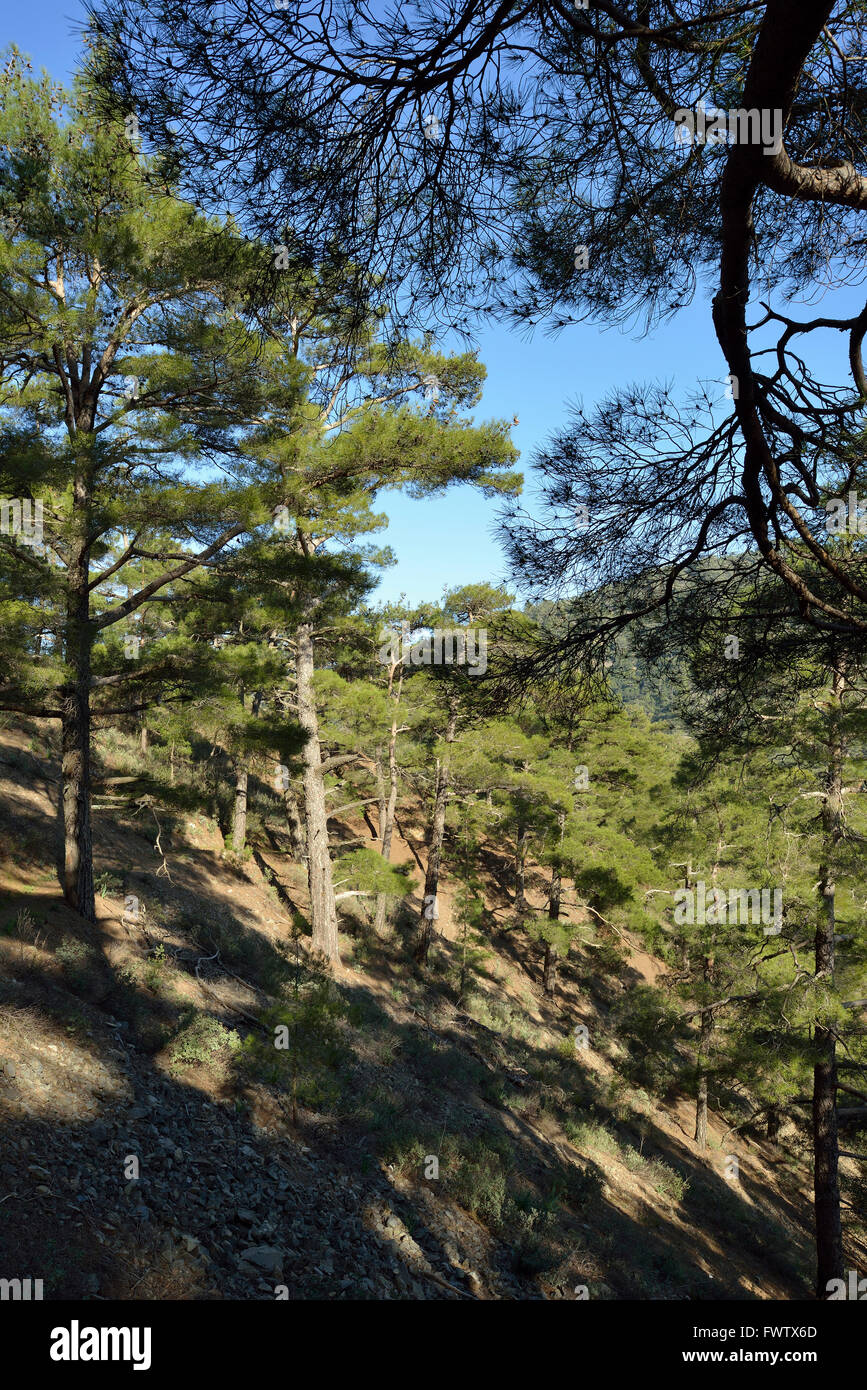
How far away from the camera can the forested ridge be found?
385 cm

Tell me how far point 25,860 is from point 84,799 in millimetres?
2398

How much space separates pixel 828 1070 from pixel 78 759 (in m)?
10.5

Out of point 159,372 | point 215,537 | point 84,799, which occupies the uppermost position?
point 159,372

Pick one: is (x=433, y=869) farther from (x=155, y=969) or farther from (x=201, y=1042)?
(x=201, y=1042)

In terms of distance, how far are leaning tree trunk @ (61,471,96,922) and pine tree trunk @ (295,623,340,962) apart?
13.3ft

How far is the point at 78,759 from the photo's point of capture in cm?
843

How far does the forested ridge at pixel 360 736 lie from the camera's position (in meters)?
3.85

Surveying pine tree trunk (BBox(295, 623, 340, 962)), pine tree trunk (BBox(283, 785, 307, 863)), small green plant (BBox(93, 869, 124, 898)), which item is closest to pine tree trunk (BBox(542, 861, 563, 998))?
pine tree trunk (BBox(283, 785, 307, 863))

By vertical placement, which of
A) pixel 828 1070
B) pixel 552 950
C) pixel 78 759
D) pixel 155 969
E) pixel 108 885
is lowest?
pixel 552 950

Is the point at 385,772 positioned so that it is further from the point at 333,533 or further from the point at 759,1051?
the point at 759,1051

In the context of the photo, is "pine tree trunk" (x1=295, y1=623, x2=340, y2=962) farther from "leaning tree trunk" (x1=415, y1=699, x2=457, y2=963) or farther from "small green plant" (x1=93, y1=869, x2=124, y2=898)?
"leaning tree trunk" (x1=415, y1=699, x2=457, y2=963)

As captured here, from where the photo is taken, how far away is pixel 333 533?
11.5 m

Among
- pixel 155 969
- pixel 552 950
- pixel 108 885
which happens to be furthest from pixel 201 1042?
pixel 552 950

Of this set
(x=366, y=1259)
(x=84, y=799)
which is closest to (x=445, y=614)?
(x=84, y=799)
